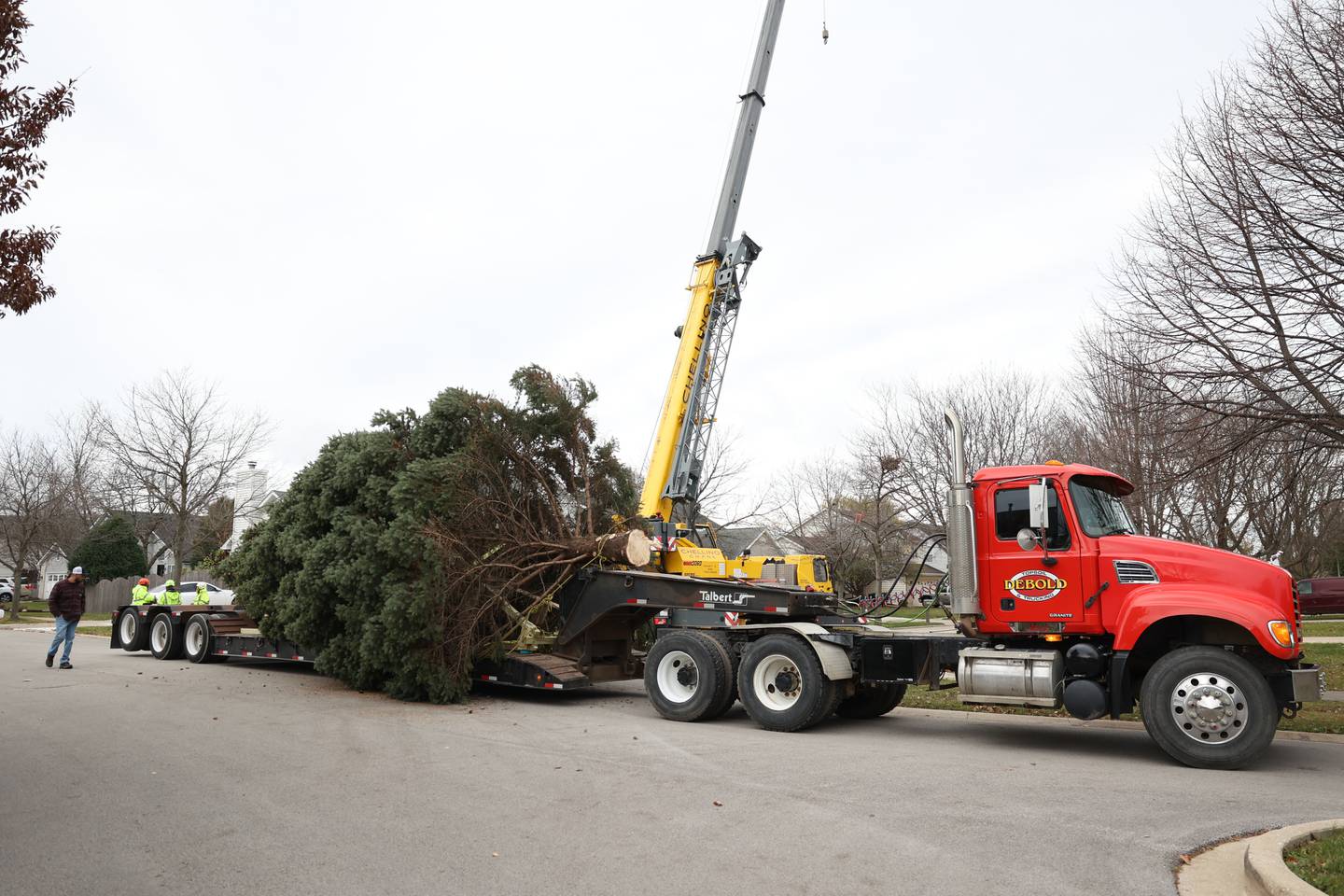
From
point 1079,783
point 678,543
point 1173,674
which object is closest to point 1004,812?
point 1079,783

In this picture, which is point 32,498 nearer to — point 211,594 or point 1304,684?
point 211,594

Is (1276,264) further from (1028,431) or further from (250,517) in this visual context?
(250,517)

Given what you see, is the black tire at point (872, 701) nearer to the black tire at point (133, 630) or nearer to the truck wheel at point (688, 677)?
the truck wheel at point (688, 677)

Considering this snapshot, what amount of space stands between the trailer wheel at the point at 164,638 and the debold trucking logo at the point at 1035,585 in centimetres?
1541

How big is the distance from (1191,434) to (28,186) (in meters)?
13.6

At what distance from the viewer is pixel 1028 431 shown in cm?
2622

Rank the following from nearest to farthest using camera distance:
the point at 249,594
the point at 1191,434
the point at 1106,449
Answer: the point at 1191,434
the point at 249,594
the point at 1106,449

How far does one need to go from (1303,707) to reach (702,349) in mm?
9448

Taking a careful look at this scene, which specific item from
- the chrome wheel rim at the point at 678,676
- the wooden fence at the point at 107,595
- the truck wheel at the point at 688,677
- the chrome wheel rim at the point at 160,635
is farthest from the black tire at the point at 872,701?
the wooden fence at the point at 107,595

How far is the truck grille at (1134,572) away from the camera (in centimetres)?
904

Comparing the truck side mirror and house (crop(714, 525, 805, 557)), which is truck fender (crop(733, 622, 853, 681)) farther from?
house (crop(714, 525, 805, 557))

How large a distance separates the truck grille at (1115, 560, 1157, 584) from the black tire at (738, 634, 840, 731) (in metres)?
3.25

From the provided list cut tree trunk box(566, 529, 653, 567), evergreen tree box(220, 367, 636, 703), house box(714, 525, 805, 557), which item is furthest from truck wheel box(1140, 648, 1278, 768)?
house box(714, 525, 805, 557)

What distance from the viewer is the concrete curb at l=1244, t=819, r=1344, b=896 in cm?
458
